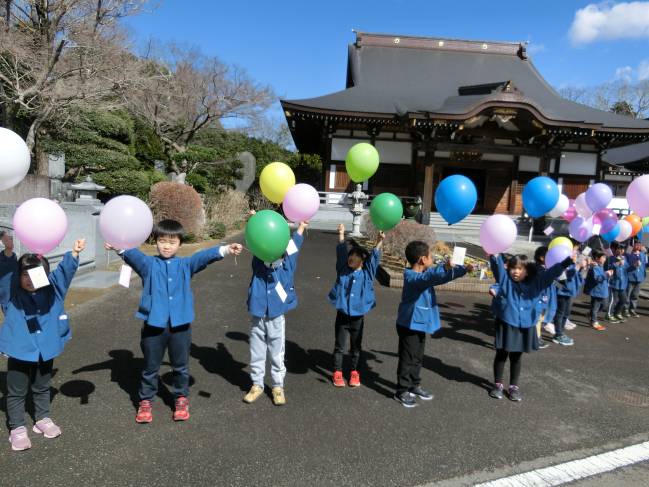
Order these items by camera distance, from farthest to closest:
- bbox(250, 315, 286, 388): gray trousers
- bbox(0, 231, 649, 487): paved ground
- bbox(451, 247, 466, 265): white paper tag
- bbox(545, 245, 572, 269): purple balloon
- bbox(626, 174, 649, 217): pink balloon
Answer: bbox(626, 174, 649, 217): pink balloon, bbox(545, 245, 572, 269): purple balloon, bbox(250, 315, 286, 388): gray trousers, bbox(451, 247, 466, 265): white paper tag, bbox(0, 231, 649, 487): paved ground

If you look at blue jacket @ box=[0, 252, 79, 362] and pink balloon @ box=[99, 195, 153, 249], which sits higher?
pink balloon @ box=[99, 195, 153, 249]

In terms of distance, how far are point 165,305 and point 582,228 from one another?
4567 millimetres

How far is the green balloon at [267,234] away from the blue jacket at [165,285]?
0.29m

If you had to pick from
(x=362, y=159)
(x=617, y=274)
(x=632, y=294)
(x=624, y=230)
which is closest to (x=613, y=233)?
(x=624, y=230)

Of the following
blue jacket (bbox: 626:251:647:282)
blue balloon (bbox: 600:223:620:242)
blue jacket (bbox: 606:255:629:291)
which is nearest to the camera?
blue balloon (bbox: 600:223:620:242)

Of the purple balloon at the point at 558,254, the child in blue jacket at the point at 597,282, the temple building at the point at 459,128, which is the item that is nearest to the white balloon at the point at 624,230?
the child in blue jacket at the point at 597,282

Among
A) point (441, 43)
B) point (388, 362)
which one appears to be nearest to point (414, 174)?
point (441, 43)

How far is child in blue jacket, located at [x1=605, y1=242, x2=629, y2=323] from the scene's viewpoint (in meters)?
6.22

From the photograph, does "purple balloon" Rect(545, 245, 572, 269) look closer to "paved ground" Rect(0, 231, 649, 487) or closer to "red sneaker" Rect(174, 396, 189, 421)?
"paved ground" Rect(0, 231, 649, 487)

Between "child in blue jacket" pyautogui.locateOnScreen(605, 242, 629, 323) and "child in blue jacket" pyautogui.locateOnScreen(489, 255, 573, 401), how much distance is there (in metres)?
3.51

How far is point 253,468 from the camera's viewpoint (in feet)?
8.33

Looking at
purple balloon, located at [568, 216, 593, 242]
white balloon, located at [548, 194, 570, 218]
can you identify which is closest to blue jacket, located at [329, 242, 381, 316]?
white balloon, located at [548, 194, 570, 218]

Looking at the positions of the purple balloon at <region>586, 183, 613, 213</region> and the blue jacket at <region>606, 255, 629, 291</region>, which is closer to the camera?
the purple balloon at <region>586, 183, 613, 213</region>

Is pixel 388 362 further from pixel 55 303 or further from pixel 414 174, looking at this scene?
pixel 414 174
